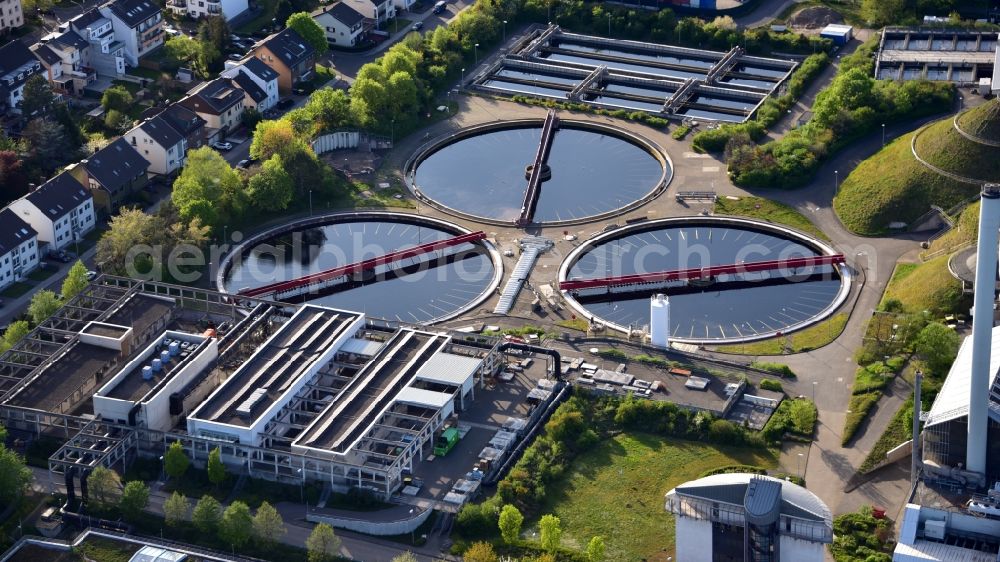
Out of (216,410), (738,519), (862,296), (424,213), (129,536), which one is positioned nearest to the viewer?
(738,519)

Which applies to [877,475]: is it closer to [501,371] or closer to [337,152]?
[501,371]

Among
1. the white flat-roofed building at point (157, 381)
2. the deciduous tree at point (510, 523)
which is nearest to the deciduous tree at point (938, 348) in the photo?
the deciduous tree at point (510, 523)

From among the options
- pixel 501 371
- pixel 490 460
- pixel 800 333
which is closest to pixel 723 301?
pixel 800 333

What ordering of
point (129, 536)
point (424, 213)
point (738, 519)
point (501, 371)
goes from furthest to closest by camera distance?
point (424, 213), point (501, 371), point (129, 536), point (738, 519)

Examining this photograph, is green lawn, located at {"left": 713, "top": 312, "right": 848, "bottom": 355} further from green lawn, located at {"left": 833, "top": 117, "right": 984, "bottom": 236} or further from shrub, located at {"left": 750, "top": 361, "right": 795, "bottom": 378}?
green lawn, located at {"left": 833, "top": 117, "right": 984, "bottom": 236}

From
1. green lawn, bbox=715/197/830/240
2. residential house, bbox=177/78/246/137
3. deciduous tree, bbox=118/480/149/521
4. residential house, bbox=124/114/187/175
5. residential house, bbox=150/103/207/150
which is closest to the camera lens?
deciduous tree, bbox=118/480/149/521

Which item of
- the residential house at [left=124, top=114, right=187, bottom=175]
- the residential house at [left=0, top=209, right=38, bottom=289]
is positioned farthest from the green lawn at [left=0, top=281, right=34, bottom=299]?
the residential house at [left=124, top=114, right=187, bottom=175]
